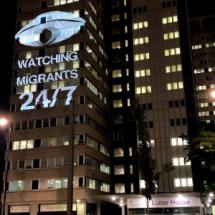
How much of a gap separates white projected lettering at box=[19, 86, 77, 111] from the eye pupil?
11.9 meters

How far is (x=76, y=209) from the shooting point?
65.6 metres

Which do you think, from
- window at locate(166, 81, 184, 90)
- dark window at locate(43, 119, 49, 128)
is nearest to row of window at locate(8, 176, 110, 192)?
dark window at locate(43, 119, 49, 128)

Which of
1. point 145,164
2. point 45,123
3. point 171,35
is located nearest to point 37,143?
point 45,123

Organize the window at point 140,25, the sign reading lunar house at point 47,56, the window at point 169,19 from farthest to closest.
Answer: the window at point 140,25 < the window at point 169,19 < the sign reading lunar house at point 47,56

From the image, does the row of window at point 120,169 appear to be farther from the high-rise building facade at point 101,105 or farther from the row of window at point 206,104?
the row of window at point 206,104

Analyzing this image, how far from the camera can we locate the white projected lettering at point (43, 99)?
7375 cm

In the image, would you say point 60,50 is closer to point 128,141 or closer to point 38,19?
point 38,19

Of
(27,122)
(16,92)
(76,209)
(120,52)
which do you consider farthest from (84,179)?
(120,52)

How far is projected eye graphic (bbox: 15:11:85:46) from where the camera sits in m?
78.8

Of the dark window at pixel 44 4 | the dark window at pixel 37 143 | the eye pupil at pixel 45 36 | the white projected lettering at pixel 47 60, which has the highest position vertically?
the dark window at pixel 44 4

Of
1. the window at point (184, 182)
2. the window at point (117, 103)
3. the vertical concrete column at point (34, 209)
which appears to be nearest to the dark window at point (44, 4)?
the window at point (117, 103)

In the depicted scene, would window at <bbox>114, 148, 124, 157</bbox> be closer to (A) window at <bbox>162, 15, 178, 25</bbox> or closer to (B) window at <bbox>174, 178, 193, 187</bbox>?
(B) window at <bbox>174, 178, 193, 187</bbox>

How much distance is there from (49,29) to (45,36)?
1.76 meters

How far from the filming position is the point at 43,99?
247ft
